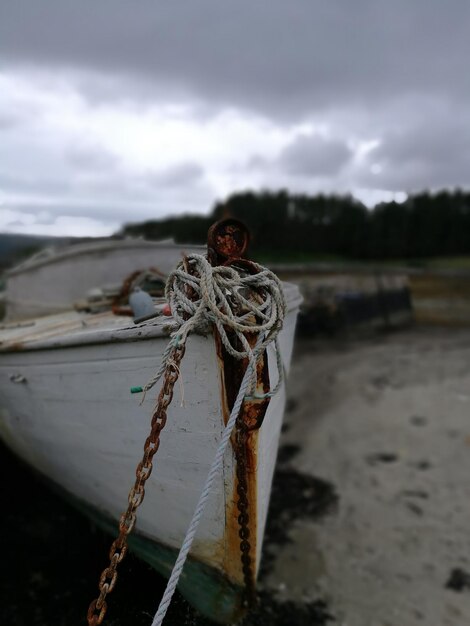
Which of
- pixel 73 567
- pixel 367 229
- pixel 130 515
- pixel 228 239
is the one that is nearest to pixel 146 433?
pixel 130 515

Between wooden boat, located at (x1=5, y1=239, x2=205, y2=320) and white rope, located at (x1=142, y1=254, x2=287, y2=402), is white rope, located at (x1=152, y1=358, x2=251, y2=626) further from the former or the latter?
wooden boat, located at (x1=5, y1=239, x2=205, y2=320)

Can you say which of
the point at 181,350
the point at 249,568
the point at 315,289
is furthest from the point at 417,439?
the point at 315,289

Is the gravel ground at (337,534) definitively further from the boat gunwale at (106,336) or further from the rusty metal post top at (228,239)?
the rusty metal post top at (228,239)

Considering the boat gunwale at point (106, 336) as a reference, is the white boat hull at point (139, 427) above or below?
below

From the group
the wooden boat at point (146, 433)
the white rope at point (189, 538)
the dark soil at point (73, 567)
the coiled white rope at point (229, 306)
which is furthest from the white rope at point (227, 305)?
the dark soil at point (73, 567)

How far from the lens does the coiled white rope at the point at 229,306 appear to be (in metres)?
2.05

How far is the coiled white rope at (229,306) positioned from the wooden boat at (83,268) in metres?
3.31

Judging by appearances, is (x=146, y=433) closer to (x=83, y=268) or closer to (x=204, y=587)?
(x=204, y=587)

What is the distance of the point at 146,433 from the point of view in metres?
2.79

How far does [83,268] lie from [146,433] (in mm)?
3413

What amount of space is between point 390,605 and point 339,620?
0.46m

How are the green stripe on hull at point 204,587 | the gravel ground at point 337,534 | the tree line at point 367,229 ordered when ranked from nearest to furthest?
1. the green stripe on hull at point 204,587
2. the gravel ground at point 337,534
3. the tree line at point 367,229

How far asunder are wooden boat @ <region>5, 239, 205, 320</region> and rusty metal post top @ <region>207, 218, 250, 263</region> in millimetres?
3207

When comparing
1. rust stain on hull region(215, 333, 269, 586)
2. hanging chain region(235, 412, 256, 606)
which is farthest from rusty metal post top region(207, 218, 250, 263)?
hanging chain region(235, 412, 256, 606)
